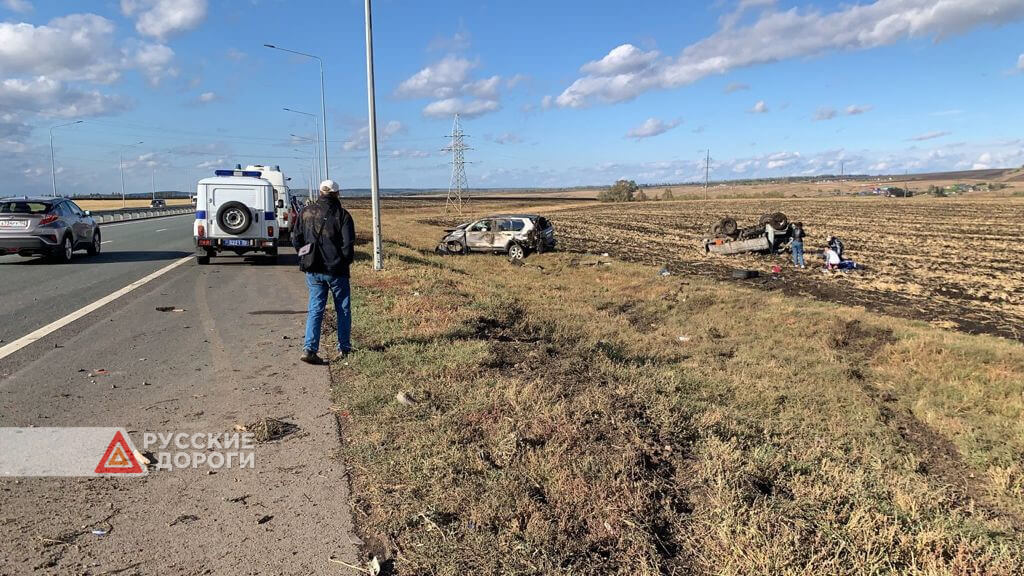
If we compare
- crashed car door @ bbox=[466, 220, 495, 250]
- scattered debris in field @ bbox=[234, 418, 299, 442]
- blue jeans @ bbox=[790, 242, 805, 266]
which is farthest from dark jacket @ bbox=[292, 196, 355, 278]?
blue jeans @ bbox=[790, 242, 805, 266]

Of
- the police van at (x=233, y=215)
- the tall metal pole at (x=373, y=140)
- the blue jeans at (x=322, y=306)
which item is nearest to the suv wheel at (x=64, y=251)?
the police van at (x=233, y=215)

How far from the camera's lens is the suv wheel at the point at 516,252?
21562 mm

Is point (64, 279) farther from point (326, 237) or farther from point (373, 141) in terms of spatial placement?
point (326, 237)

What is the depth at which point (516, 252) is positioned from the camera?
70.9ft

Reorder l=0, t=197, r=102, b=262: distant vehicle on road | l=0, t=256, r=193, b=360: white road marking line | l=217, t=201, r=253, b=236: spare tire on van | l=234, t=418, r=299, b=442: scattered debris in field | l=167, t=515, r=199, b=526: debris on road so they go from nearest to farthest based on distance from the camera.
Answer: l=167, t=515, r=199, b=526: debris on road
l=234, t=418, r=299, b=442: scattered debris in field
l=0, t=256, r=193, b=360: white road marking line
l=0, t=197, r=102, b=262: distant vehicle on road
l=217, t=201, r=253, b=236: spare tire on van

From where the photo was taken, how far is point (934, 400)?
23.4ft

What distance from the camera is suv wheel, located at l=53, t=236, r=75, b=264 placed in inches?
576

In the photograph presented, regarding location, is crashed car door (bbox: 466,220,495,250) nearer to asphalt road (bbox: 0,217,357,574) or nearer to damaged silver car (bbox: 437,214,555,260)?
damaged silver car (bbox: 437,214,555,260)

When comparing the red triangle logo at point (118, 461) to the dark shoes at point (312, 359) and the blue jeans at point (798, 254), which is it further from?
the blue jeans at point (798, 254)

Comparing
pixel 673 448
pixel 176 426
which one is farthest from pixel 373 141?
pixel 673 448

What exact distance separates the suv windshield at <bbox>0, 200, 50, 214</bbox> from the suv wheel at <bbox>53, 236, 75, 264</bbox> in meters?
0.82

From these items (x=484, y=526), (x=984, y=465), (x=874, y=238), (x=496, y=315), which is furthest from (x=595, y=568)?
(x=874, y=238)

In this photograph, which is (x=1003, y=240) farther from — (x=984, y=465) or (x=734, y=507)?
(x=734, y=507)

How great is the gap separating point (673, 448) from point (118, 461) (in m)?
3.82
